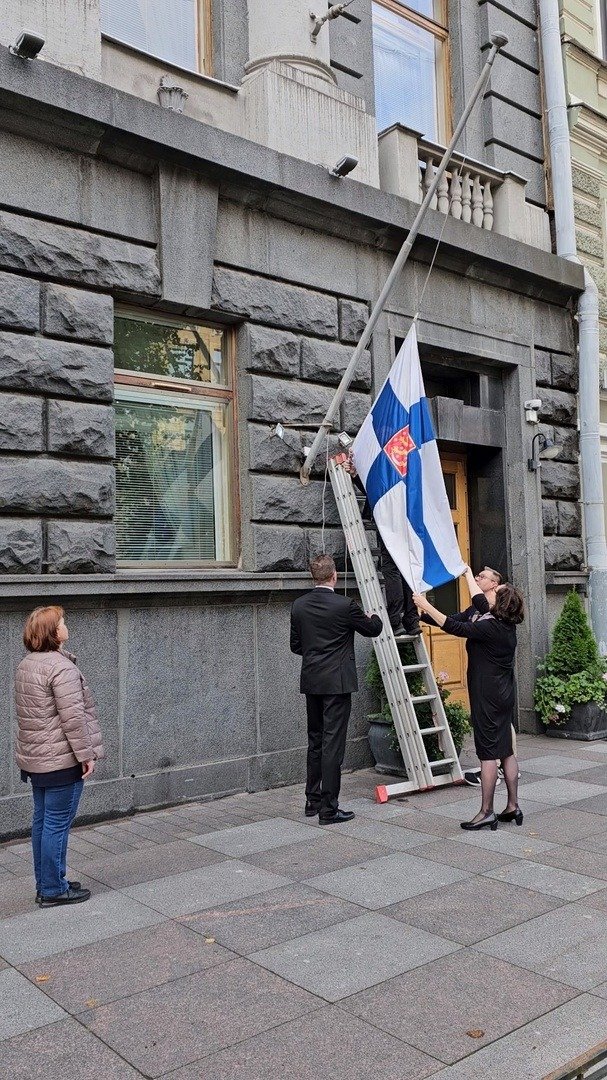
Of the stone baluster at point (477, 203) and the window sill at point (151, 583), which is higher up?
the stone baluster at point (477, 203)

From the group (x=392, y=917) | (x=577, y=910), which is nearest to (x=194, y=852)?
(x=392, y=917)

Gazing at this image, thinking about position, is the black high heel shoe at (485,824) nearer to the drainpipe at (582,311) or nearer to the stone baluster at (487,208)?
the drainpipe at (582,311)

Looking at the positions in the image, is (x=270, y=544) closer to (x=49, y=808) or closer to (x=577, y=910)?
(x=49, y=808)

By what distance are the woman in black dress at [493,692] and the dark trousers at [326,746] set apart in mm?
963

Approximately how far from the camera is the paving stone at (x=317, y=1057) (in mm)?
3413

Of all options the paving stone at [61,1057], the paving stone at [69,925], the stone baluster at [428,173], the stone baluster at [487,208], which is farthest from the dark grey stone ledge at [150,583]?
the stone baluster at [487,208]

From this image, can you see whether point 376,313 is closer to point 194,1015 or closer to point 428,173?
point 428,173

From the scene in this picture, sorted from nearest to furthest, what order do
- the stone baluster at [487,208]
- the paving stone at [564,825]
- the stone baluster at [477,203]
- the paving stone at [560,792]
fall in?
the paving stone at [564,825] < the paving stone at [560,792] < the stone baluster at [477,203] < the stone baluster at [487,208]

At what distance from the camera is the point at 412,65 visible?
11414 mm

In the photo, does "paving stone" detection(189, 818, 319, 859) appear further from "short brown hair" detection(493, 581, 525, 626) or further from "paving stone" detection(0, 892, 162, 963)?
"short brown hair" detection(493, 581, 525, 626)

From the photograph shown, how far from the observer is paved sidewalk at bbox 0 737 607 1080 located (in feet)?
11.7

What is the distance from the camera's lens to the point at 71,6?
747 cm

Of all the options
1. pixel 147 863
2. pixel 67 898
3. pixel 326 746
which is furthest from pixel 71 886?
pixel 326 746

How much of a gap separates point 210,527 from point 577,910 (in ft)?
15.2
